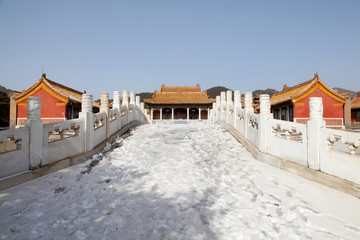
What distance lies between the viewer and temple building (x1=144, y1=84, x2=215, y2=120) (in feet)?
80.7

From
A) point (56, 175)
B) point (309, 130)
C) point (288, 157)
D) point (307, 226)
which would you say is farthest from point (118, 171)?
point (309, 130)

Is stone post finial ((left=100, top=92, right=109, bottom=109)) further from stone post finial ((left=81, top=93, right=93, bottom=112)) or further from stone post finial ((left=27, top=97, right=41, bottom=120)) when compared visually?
stone post finial ((left=27, top=97, right=41, bottom=120))

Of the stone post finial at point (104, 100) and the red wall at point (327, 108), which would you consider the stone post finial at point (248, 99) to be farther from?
the red wall at point (327, 108)

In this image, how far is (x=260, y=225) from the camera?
244 cm

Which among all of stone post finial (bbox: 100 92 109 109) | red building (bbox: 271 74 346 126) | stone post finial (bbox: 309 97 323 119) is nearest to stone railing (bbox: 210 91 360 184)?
stone post finial (bbox: 309 97 323 119)

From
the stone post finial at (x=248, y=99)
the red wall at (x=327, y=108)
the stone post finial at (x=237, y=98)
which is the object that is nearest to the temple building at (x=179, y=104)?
the red wall at (x=327, y=108)

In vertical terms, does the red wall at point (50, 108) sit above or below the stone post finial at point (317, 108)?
above

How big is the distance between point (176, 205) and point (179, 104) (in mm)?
22237

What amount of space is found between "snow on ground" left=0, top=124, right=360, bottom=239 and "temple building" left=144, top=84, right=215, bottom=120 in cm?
2008

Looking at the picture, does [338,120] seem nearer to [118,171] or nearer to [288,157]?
[288,157]

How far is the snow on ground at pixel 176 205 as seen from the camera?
2.30 meters

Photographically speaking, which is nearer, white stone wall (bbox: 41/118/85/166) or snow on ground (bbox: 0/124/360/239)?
snow on ground (bbox: 0/124/360/239)

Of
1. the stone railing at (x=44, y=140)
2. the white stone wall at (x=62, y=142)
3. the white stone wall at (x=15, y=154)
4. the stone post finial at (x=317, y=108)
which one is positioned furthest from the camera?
the white stone wall at (x=62, y=142)

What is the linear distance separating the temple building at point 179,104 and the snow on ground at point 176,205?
20085mm
